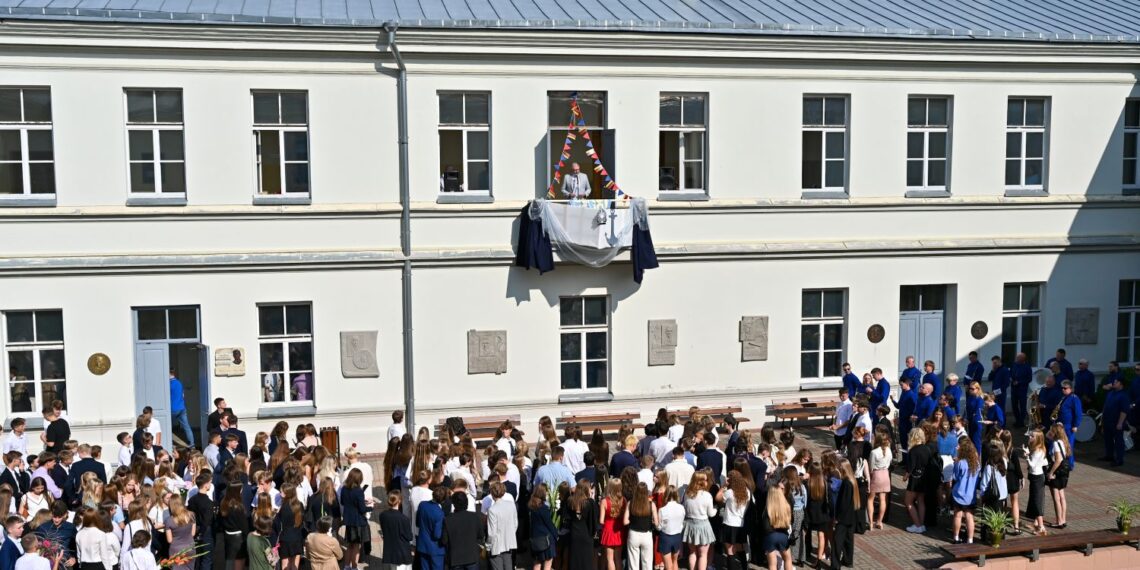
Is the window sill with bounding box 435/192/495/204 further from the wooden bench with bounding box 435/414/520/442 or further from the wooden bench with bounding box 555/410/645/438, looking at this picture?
the wooden bench with bounding box 555/410/645/438

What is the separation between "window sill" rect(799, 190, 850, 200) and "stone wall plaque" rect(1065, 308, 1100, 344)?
5540 millimetres

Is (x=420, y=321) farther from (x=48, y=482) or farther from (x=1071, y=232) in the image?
(x=1071, y=232)

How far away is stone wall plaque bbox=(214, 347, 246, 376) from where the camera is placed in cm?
1903

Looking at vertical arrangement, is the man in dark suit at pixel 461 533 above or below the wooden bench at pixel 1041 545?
above

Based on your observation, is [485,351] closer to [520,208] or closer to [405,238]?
[405,238]

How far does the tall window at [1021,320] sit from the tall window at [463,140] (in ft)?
36.3

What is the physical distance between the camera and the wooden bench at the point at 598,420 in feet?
66.2

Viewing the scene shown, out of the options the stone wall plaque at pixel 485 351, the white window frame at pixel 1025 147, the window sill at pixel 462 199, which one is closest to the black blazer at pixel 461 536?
the stone wall plaque at pixel 485 351

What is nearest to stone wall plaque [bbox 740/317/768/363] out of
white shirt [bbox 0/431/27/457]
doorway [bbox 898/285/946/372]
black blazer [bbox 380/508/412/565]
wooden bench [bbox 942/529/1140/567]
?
doorway [bbox 898/285/946/372]

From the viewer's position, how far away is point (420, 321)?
19.7 meters

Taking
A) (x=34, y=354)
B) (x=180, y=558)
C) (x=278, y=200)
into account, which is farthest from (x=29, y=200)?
(x=180, y=558)

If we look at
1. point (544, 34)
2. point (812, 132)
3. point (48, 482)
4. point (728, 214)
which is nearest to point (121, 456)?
point (48, 482)

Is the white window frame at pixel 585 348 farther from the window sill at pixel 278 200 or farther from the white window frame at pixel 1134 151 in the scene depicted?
the white window frame at pixel 1134 151

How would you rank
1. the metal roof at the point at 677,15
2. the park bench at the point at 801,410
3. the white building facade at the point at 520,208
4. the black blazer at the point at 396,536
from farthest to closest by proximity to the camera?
the park bench at the point at 801,410, the metal roof at the point at 677,15, the white building facade at the point at 520,208, the black blazer at the point at 396,536
